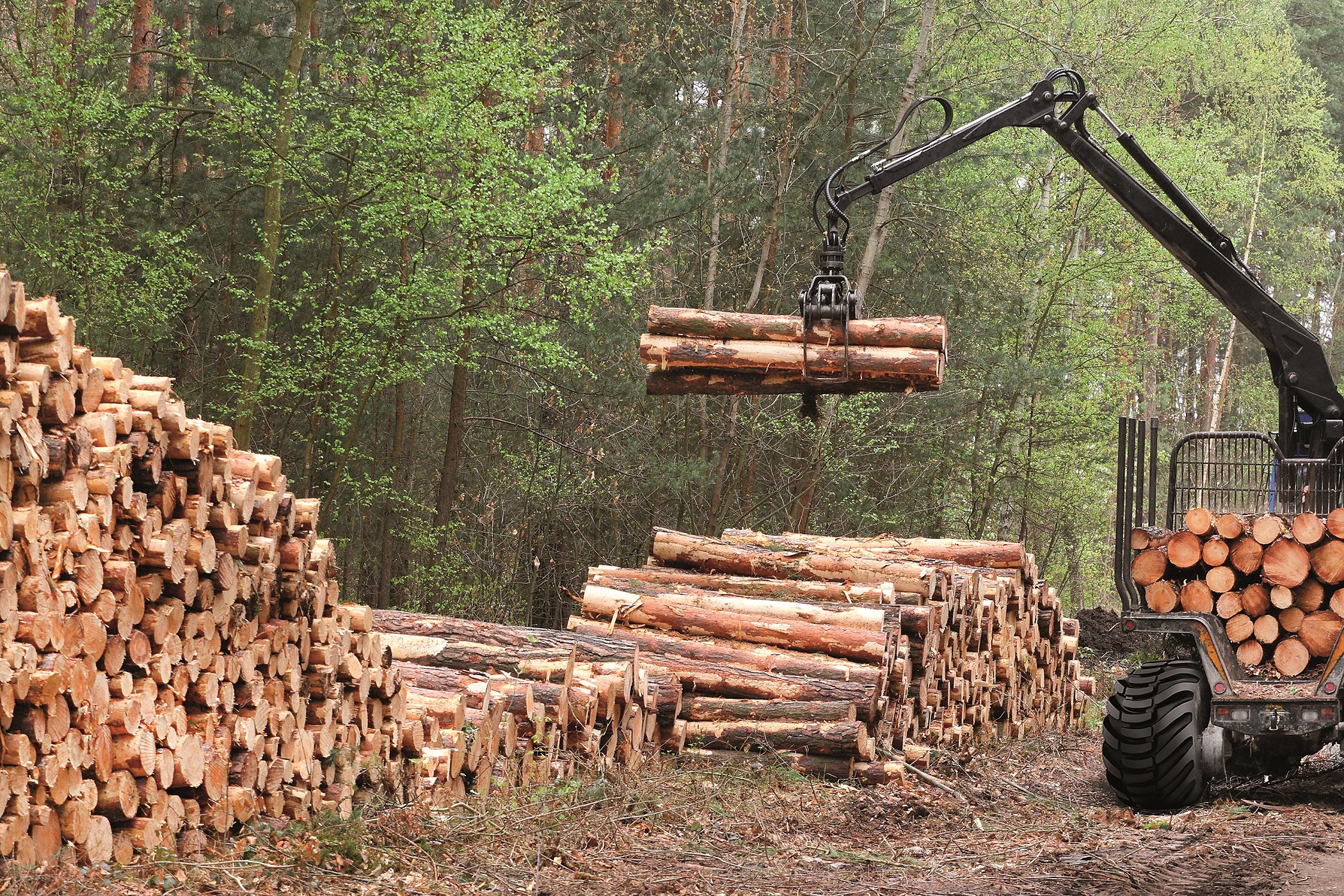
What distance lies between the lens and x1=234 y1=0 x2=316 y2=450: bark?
47.8 ft

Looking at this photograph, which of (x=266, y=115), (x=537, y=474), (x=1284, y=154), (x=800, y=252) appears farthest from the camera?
(x=1284, y=154)

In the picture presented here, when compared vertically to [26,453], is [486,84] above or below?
above

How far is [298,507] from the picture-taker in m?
5.90

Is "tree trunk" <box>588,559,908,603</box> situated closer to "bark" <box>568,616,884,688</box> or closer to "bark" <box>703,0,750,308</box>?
"bark" <box>568,616,884,688</box>

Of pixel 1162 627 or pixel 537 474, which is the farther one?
pixel 537 474

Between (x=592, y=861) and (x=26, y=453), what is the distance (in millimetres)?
3156

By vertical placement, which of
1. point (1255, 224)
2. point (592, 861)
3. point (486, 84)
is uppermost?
point (1255, 224)

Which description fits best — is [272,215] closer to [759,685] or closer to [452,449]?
[452,449]

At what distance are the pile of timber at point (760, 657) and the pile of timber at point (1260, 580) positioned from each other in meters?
2.06

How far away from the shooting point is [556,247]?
1561 centimetres

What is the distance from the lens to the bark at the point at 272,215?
14555 mm

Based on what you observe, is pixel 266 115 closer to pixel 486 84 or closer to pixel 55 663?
pixel 486 84

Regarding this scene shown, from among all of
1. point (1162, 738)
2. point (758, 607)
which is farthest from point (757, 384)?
point (1162, 738)

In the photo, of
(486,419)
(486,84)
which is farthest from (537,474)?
(486,84)
